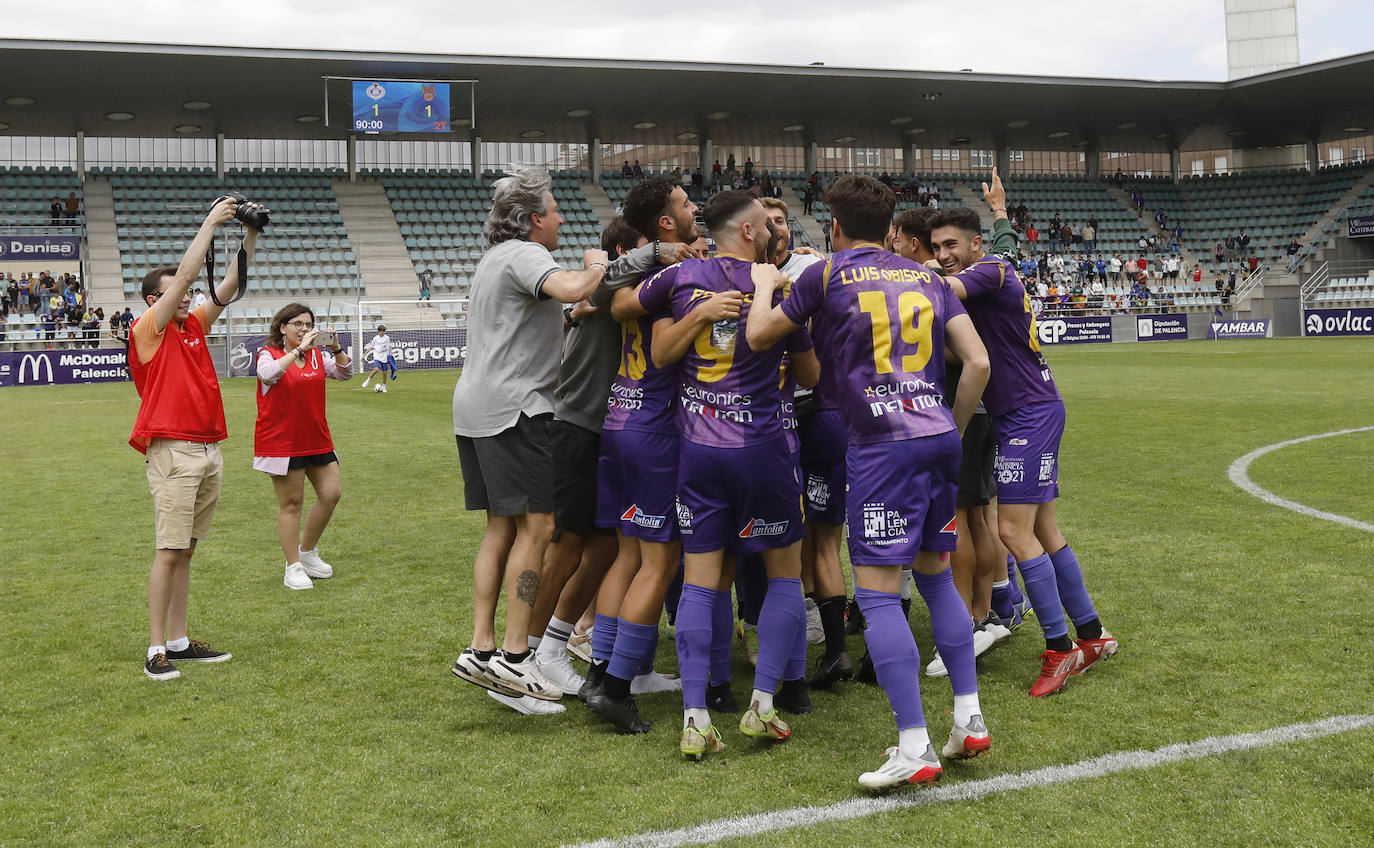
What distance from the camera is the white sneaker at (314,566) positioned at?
7670 mm

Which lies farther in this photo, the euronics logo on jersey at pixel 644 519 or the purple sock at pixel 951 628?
the euronics logo on jersey at pixel 644 519

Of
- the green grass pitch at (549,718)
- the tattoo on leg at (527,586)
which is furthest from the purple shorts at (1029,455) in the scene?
the tattoo on leg at (527,586)

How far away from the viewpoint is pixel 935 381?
4164 mm

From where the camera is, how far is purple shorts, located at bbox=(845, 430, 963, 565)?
3969 millimetres

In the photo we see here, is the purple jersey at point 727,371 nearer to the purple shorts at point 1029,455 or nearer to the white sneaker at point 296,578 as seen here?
the purple shorts at point 1029,455

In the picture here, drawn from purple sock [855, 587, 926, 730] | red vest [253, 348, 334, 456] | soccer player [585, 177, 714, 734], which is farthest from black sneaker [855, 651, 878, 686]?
red vest [253, 348, 334, 456]

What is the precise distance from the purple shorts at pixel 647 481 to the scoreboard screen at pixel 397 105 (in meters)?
34.8

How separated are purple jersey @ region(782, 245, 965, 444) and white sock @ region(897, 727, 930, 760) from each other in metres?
1.03

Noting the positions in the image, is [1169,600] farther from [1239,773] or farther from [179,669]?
[179,669]

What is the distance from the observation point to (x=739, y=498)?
14.2 ft

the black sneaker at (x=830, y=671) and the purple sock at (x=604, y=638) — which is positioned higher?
the purple sock at (x=604, y=638)

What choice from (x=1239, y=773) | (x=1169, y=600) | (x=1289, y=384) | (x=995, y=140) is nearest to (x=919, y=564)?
(x=1239, y=773)

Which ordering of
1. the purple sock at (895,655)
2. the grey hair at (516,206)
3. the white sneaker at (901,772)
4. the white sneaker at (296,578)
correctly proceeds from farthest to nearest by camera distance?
the white sneaker at (296,578), the grey hair at (516,206), the purple sock at (895,655), the white sneaker at (901,772)

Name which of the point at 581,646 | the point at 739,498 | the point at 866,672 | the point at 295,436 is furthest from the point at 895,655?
Answer: the point at 295,436
